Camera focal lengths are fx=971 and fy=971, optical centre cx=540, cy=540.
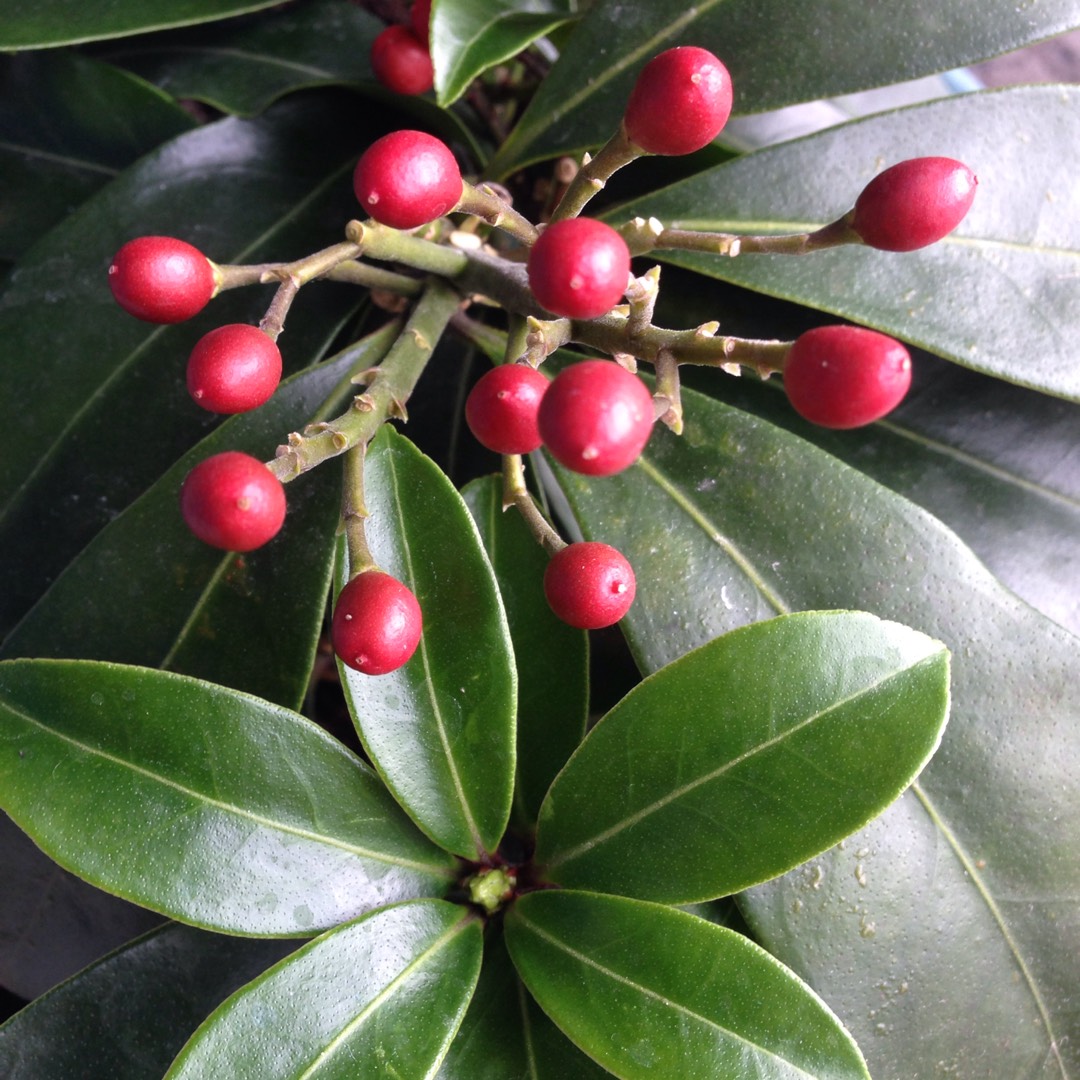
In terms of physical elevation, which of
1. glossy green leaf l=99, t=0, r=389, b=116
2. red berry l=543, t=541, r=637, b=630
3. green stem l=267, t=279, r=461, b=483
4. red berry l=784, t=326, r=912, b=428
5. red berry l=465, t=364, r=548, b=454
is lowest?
red berry l=543, t=541, r=637, b=630

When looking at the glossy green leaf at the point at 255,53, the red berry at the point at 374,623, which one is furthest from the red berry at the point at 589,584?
the glossy green leaf at the point at 255,53

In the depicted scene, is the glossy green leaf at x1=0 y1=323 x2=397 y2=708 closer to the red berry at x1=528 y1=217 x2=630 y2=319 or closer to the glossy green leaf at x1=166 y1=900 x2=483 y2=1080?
the glossy green leaf at x1=166 y1=900 x2=483 y2=1080

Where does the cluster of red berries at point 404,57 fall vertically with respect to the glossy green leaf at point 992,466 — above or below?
above

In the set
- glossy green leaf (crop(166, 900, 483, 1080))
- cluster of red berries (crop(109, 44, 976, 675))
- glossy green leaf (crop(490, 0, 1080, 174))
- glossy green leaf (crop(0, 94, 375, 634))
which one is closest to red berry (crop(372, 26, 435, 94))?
glossy green leaf (crop(490, 0, 1080, 174))

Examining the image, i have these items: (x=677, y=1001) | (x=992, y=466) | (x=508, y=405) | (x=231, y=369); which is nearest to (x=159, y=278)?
(x=231, y=369)

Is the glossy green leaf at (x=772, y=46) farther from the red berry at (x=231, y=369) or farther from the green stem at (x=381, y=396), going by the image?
the red berry at (x=231, y=369)

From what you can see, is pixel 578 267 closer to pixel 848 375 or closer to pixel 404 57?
pixel 848 375
